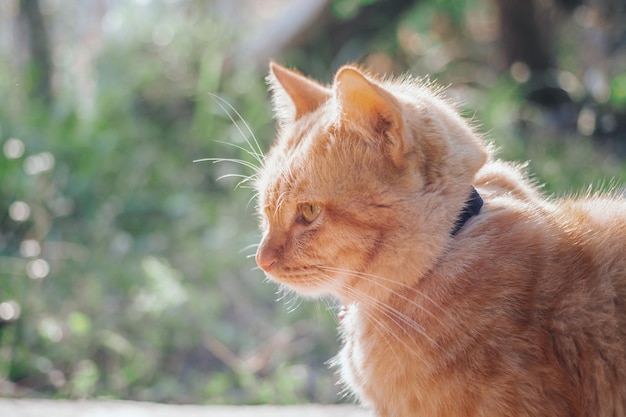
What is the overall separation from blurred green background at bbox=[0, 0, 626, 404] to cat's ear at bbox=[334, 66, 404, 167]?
594mm

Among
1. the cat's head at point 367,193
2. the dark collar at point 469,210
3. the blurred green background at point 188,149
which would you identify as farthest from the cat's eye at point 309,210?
the blurred green background at point 188,149

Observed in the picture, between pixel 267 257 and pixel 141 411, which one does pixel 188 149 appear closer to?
pixel 141 411

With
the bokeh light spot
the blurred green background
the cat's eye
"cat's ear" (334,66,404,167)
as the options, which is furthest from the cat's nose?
the bokeh light spot

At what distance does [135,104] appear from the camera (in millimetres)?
5348

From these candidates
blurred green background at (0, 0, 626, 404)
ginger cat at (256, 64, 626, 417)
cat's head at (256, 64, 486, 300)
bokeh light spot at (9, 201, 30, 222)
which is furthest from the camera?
bokeh light spot at (9, 201, 30, 222)

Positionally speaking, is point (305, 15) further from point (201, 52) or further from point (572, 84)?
Result: point (572, 84)

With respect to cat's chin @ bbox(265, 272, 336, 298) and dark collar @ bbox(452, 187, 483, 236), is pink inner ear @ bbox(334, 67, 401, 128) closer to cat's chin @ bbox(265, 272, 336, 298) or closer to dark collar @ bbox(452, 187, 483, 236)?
dark collar @ bbox(452, 187, 483, 236)

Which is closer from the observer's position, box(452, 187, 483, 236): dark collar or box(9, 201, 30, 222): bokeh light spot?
box(452, 187, 483, 236): dark collar

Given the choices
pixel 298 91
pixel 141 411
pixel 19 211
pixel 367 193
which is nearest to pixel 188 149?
pixel 19 211

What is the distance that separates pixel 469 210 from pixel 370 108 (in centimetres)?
36

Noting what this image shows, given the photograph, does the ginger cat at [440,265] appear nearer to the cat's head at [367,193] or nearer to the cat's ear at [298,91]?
the cat's head at [367,193]

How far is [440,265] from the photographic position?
1.64 m

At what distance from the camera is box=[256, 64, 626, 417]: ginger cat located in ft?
4.91

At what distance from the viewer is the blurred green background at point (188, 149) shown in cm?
321
